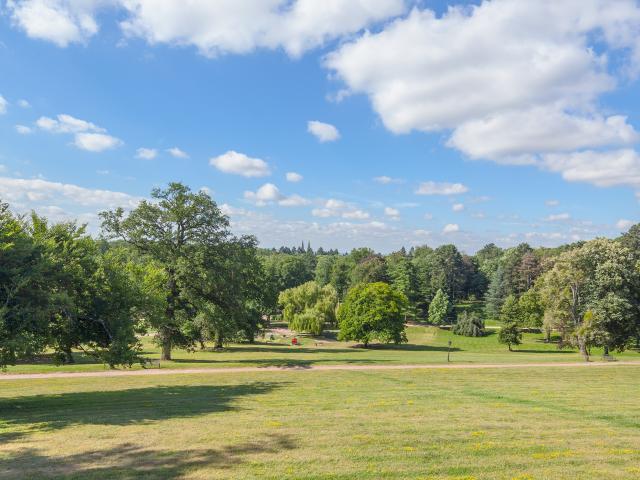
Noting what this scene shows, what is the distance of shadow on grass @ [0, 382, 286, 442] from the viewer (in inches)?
551

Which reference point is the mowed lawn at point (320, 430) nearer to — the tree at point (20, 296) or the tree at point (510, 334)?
the tree at point (20, 296)

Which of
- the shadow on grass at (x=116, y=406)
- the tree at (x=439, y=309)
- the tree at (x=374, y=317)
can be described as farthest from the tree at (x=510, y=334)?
the shadow on grass at (x=116, y=406)

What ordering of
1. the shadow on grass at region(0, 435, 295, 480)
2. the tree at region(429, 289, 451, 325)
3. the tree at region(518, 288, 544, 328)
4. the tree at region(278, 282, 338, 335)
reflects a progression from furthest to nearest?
1. the tree at region(429, 289, 451, 325)
2. the tree at region(518, 288, 544, 328)
3. the tree at region(278, 282, 338, 335)
4. the shadow on grass at region(0, 435, 295, 480)

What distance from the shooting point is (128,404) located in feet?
56.1

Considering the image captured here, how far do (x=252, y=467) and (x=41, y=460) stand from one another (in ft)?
16.5

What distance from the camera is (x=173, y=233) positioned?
3506cm

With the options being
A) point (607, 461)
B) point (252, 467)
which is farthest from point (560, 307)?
point (252, 467)

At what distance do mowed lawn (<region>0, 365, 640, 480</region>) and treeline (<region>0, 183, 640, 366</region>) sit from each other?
2.94 metres

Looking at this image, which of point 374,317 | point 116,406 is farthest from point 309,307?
point 116,406

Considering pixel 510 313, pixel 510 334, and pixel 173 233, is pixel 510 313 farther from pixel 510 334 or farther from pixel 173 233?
pixel 173 233

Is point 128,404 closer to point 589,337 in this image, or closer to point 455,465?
point 455,465

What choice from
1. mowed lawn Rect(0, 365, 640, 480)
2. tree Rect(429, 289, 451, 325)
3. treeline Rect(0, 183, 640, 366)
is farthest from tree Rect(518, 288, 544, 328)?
mowed lawn Rect(0, 365, 640, 480)

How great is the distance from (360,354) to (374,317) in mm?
12159

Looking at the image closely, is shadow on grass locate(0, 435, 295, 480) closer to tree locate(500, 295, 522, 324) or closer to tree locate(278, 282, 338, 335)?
tree locate(278, 282, 338, 335)
